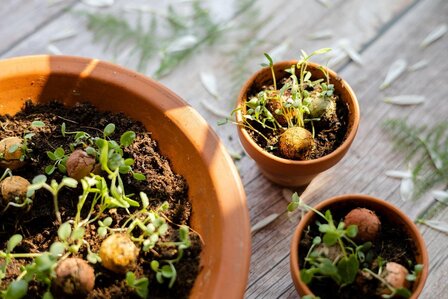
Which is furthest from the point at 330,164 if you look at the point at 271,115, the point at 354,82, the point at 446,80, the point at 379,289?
the point at 446,80

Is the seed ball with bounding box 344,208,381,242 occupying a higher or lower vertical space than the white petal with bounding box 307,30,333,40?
lower

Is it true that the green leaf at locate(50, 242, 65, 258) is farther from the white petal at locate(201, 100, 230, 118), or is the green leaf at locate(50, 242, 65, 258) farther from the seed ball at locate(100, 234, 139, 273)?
the white petal at locate(201, 100, 230, 118)

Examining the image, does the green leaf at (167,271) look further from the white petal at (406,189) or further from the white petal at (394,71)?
the white petal at (394,71)

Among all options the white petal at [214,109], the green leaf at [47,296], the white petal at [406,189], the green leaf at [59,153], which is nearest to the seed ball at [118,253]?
the green leaf at [47,296]

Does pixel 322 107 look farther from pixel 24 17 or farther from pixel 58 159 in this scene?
pixel 24 17

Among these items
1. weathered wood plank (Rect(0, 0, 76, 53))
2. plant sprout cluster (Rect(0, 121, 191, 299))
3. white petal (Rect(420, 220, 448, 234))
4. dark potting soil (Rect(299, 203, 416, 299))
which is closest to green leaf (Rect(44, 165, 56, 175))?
plant sprout cluster (Rect(0, 121, 191, 299))

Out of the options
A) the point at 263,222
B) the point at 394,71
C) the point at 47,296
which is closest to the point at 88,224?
the point at 47,296
